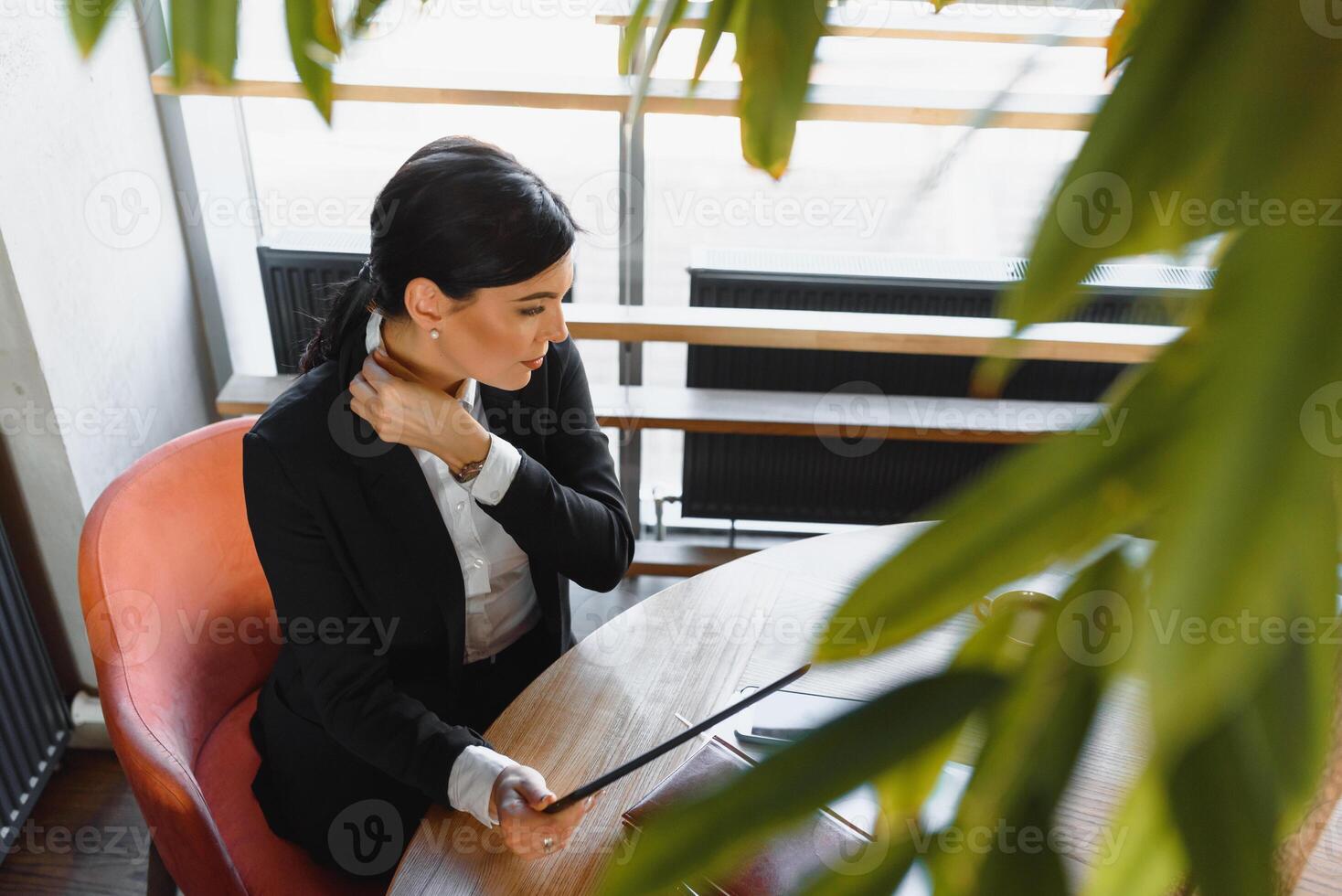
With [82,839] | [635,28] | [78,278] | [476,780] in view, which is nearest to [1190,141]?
[635,28]

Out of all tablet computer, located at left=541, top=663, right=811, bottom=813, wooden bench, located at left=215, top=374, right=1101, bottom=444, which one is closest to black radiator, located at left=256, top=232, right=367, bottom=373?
wooden bench, located at left=215, top=374, right=1101, bottom=444

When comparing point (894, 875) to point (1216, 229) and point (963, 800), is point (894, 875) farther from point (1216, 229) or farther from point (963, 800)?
point (1216, 229)

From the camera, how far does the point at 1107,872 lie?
18cm

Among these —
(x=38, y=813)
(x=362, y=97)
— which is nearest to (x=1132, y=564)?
(x=362, y=97)

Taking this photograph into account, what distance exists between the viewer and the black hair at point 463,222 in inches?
52.1

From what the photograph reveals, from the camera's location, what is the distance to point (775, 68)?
0.79ft

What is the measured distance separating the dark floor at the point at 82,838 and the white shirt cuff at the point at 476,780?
0.76m

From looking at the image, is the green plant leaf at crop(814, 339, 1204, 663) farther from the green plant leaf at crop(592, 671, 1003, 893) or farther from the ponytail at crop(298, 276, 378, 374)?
the ponytail at crop(298, 276, 378, 374)

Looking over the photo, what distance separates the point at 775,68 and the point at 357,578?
4.35ft

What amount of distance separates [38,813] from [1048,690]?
8.28 feet

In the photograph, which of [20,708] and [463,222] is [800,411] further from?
[20,708]

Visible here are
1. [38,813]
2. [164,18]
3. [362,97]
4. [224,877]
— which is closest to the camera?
[164,18]

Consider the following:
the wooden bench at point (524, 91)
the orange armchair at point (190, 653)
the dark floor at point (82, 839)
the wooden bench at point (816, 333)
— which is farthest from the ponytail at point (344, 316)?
the dark floor at point (82, 839)

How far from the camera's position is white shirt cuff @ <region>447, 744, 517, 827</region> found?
1153 millimetres
